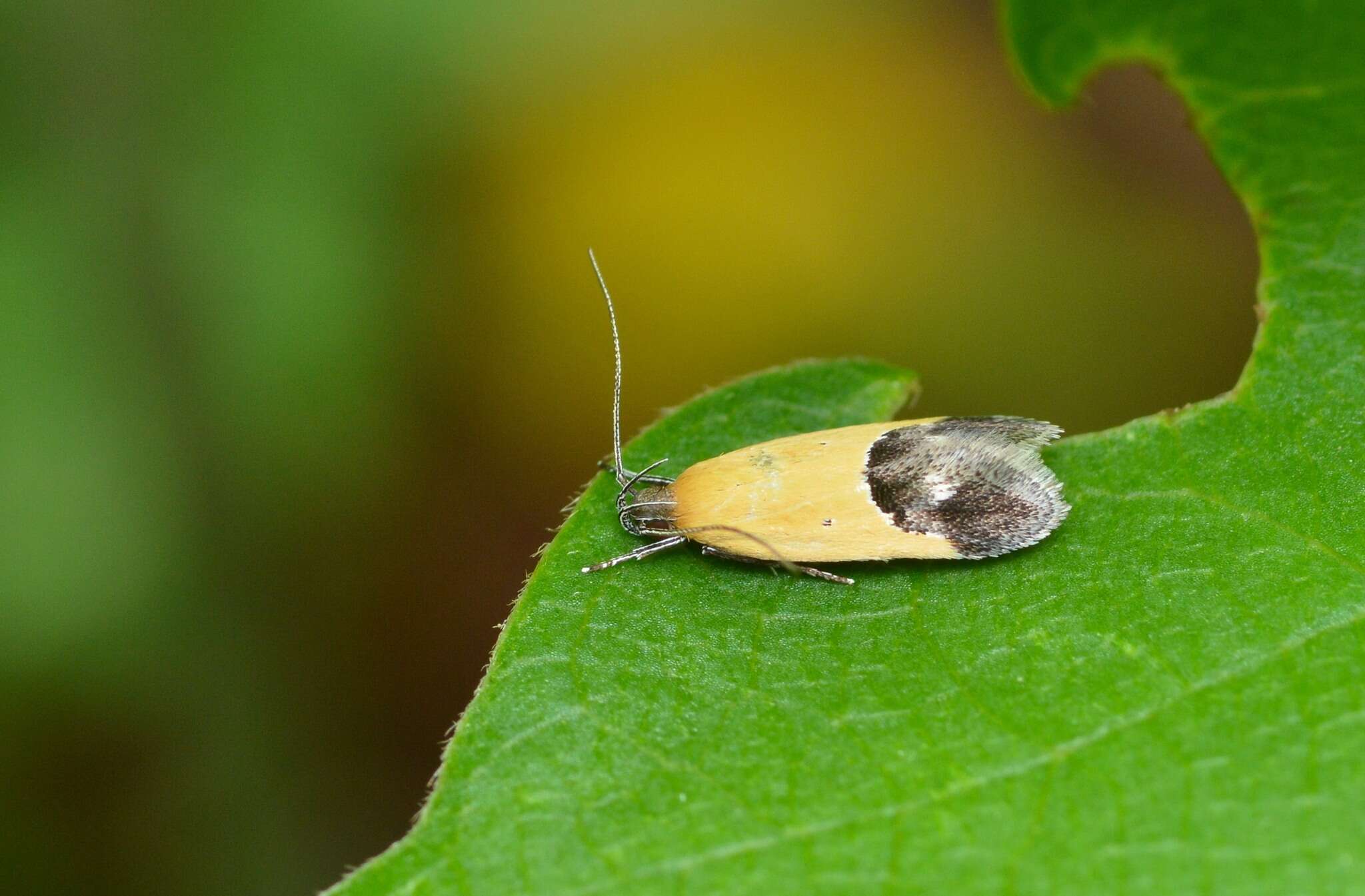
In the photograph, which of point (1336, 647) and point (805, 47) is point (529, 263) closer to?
point (805, 47)

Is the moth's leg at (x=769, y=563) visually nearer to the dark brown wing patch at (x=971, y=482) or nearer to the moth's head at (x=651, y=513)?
the moth's head at (x=651, y=513)

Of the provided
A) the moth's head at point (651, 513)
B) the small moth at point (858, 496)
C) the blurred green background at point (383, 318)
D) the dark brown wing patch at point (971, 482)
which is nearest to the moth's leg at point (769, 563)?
the small moth at point (858, 496)

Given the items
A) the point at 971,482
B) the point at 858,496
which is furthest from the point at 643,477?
the point at 971,482

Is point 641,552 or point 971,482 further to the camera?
point 971,482

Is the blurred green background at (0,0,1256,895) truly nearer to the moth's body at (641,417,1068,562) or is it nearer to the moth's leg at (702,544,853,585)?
the moth's body at (641,417,1068,562)

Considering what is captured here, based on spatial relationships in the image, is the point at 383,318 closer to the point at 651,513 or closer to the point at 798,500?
the point at 651,513

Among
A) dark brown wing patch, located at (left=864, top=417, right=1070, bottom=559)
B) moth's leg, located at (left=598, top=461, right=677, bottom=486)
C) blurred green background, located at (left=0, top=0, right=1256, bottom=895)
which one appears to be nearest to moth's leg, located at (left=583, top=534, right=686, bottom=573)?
moth's leg, located at (left=598, top=461, right=677, bottom=486)
